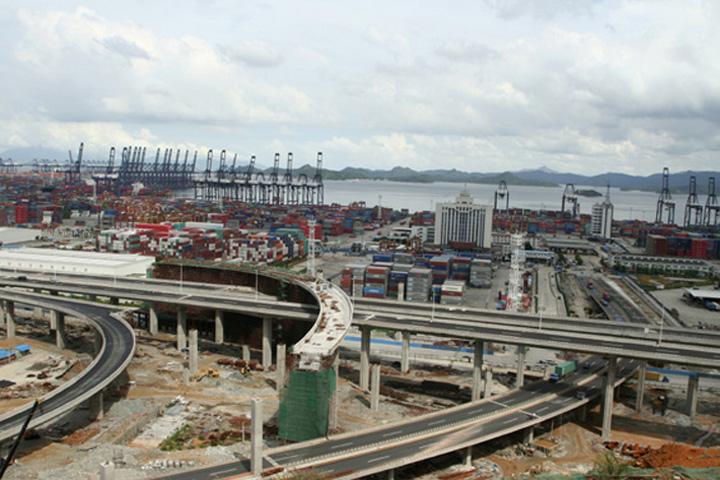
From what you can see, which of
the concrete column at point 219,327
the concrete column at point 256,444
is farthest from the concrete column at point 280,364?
the concrete column at point 256,444

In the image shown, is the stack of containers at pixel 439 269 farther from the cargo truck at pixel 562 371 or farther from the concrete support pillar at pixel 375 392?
the concrete support pillar at pixel 375 392

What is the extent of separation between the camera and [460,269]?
57781mm

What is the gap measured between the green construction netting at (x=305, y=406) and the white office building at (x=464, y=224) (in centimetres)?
5832

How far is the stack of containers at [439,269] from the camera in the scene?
2158 inches

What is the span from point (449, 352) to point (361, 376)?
8.88 metres

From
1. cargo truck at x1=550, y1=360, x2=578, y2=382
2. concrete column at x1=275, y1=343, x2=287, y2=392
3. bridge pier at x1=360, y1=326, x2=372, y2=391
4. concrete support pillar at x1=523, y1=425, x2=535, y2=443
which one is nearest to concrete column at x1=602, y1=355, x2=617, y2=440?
cargo truck at x1=550, y1=360, x2=578, y2=382

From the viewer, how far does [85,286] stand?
1542 inches

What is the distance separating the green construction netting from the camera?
20.6 meters

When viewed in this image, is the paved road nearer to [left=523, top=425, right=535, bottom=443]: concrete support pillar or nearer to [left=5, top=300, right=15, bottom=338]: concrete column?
[left=523, top=425, right=535, bottom=443]: concrete support pillar

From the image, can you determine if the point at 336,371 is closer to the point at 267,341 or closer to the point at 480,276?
the point at 267,341

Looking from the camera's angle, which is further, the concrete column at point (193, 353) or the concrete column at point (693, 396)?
the concrete column at point (193, 353)

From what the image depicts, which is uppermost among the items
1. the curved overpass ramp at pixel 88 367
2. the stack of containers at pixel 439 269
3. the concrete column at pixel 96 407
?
the stack of containers at pixel 439 269

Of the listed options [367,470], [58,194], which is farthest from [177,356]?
[58,194]

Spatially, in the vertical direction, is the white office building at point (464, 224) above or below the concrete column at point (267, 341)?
above
